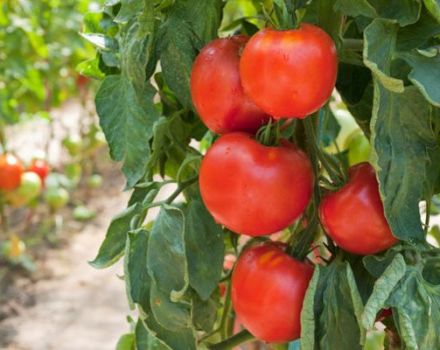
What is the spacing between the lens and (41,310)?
2.98 meters

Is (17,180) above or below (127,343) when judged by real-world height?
below

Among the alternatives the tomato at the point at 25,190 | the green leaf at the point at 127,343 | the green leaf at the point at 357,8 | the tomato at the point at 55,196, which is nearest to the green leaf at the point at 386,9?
the green leaf at the point at 357,8

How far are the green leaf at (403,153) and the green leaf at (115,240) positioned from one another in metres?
0.26

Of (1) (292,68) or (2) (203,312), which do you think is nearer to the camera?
(1) (292,68)

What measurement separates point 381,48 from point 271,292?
25 cm

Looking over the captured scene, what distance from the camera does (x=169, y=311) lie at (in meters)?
0.73

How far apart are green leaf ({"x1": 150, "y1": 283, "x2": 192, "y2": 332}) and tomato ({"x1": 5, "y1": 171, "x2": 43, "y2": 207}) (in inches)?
92.3

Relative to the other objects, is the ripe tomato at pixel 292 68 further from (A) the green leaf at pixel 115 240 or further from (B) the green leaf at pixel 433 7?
(A) the green leaf at pixel 115 240

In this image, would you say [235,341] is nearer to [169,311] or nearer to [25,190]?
[169,311]

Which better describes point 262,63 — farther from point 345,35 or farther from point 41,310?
point 41,310

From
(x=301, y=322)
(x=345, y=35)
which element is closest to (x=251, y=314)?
(x=301, y=322)

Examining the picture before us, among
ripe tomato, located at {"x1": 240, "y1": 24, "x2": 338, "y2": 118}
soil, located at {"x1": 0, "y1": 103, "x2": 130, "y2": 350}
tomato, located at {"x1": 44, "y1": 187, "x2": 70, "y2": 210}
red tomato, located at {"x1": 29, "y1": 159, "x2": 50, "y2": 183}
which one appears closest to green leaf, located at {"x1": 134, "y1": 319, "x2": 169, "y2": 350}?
ripe tomato, located at {"x1": 240, "y1": 24, "x2": 338, "y2": 118}

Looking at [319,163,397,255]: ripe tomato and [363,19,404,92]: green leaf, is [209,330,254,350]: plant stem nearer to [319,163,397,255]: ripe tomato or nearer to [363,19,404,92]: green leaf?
[319,163,397,255]: ripe tomato

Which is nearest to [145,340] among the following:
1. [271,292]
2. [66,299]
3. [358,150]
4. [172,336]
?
[172,336]
